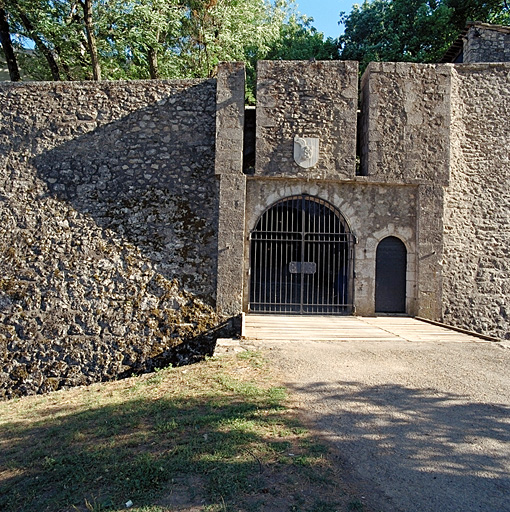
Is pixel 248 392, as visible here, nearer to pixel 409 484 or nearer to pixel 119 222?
pixel 409 484

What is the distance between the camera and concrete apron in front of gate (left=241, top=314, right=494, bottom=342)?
7.52 meters

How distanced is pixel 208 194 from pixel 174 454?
651 centimetres

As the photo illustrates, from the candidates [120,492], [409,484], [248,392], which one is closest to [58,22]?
[248,392]

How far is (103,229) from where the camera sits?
9.27 m

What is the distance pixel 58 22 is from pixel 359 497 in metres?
14.8

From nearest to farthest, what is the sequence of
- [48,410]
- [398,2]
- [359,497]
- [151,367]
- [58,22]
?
[359,497]
[48,410]
[151,367]
[58,22]
[398,2]

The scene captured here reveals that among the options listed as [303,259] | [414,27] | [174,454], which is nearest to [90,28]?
[303,259]

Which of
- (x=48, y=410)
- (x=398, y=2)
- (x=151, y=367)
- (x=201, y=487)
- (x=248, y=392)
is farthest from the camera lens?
(x=398, y=2)

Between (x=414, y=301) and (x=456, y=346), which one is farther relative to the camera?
(x=414, y=301)

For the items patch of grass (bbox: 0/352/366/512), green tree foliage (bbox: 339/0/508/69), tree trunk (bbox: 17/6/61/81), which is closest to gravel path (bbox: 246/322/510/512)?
patch of grass (bbox: 0/352/366/512)

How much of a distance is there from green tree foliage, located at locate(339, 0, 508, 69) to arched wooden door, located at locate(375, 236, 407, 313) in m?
10.2

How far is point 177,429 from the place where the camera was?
4.12 m

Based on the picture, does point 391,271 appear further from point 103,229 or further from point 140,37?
point 140,37

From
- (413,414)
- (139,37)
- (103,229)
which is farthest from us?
(139,37)
